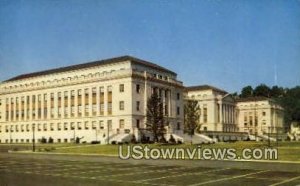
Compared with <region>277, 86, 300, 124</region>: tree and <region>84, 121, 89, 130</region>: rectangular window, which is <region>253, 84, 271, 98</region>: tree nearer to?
<region>277, 86, 300, 124</region>: tree

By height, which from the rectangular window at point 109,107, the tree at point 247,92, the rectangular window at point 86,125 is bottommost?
the rectangular window at point 86,125

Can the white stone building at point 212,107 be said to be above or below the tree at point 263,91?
below

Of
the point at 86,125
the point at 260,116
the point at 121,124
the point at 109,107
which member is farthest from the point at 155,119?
the point at 260,116

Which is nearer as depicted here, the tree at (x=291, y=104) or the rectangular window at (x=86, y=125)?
the rectangular window at (x=86, y=125)

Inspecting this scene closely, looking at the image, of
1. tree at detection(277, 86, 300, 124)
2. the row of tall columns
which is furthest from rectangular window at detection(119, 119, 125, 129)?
tree at detection(277, 86, 300, 124)

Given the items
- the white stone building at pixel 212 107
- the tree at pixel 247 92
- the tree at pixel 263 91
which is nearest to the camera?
the white stone building at pixel 212 107

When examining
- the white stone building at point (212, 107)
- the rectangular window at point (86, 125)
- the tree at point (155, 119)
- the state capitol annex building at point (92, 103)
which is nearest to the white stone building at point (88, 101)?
the state capitol annex building at point (92, 103)

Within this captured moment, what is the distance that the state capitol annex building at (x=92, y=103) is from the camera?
239 feet

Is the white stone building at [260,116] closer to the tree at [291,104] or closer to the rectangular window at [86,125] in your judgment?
the tree at [291,104]

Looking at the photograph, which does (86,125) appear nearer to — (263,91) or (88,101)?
(88,101)

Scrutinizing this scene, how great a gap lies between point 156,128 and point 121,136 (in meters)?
5.91

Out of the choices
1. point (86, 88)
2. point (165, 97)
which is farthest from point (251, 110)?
point (86, 88)

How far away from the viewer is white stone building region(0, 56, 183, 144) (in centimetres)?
7312

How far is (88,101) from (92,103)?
3.69 ft
